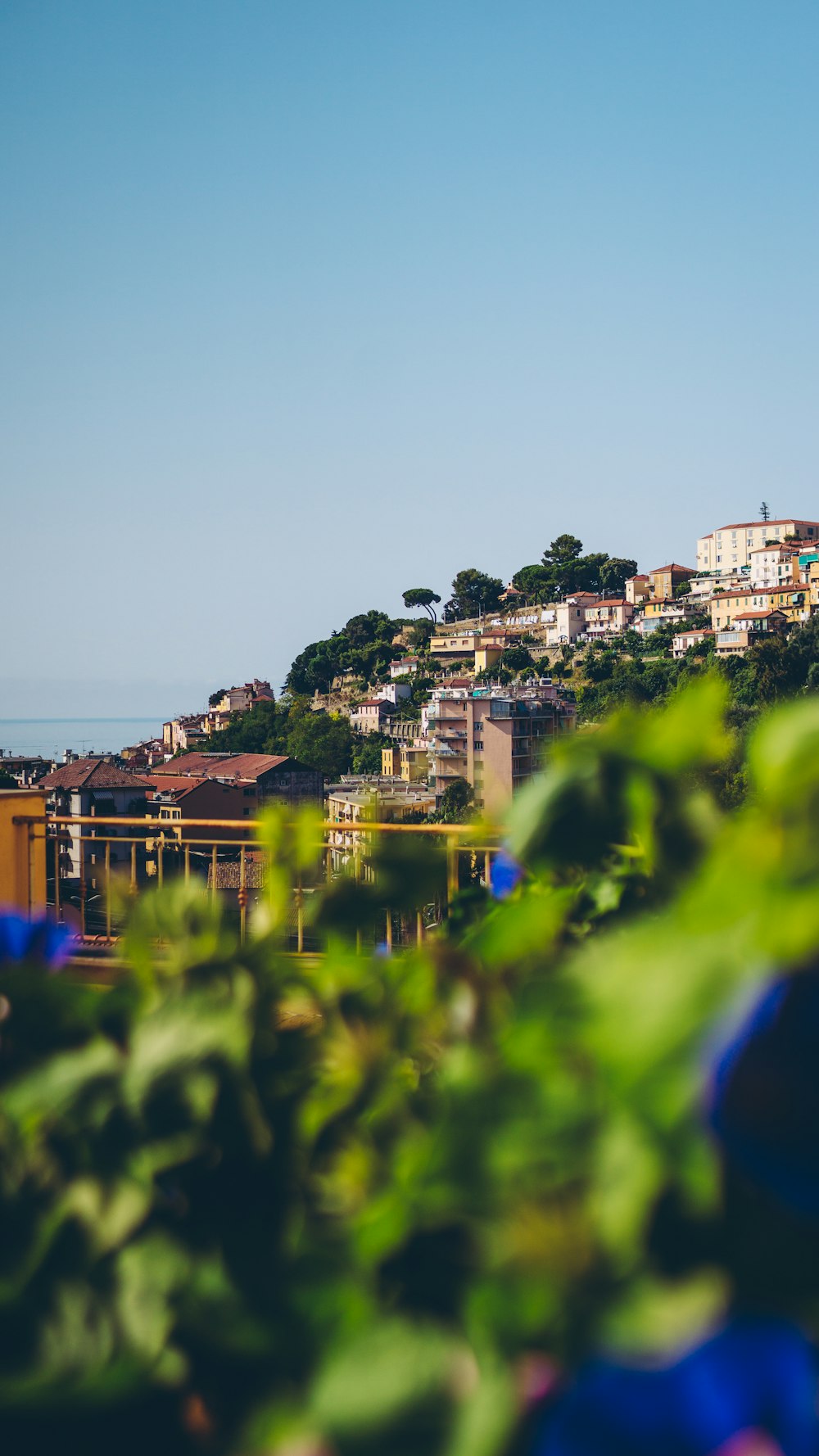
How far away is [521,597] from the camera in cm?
9862

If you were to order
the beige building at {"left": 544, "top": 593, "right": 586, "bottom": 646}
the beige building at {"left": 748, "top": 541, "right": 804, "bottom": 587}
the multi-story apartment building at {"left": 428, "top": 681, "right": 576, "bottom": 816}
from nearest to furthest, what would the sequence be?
the multi-story apartment building at {"left": 428, "top": 681, "right": 576, "bottom": 816} < the beige building at {"left": 748, "top": 541, "right": 804, "bottom": 587} < the beige building at {"left": 544, "top": 593, "right": 586, "bottom": 646}

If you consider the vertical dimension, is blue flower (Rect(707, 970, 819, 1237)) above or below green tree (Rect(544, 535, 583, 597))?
below

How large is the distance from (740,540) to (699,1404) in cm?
10101

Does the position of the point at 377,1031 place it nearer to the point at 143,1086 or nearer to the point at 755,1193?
the point at 143,1086

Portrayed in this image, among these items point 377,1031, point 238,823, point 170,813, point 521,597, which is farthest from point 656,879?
point 521,597

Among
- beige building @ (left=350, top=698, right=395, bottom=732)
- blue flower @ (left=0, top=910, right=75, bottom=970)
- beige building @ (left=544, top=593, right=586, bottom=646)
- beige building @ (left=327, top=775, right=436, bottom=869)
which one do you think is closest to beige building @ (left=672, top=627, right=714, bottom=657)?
beige building @ (left=544, top=593, right=586, bottom=646)

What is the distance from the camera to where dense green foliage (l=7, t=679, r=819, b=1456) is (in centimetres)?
36

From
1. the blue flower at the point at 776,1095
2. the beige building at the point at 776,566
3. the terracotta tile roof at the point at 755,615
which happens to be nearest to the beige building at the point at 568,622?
the beige building at the point at 776,566

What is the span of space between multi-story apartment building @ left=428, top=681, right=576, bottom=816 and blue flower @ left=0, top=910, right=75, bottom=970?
45139mm

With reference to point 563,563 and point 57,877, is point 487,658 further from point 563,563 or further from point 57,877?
point 57,877

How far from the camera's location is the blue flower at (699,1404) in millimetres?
339

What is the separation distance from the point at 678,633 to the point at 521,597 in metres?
25.0

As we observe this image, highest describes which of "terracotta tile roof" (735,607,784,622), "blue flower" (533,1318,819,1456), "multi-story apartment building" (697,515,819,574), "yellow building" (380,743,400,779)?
"multi-story apartment building" (697,515,819,574)

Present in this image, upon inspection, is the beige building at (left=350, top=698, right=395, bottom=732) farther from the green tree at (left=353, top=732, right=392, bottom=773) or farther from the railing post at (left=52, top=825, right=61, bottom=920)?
the railing post at (left=52, top=825, right=61, bottom=920)
